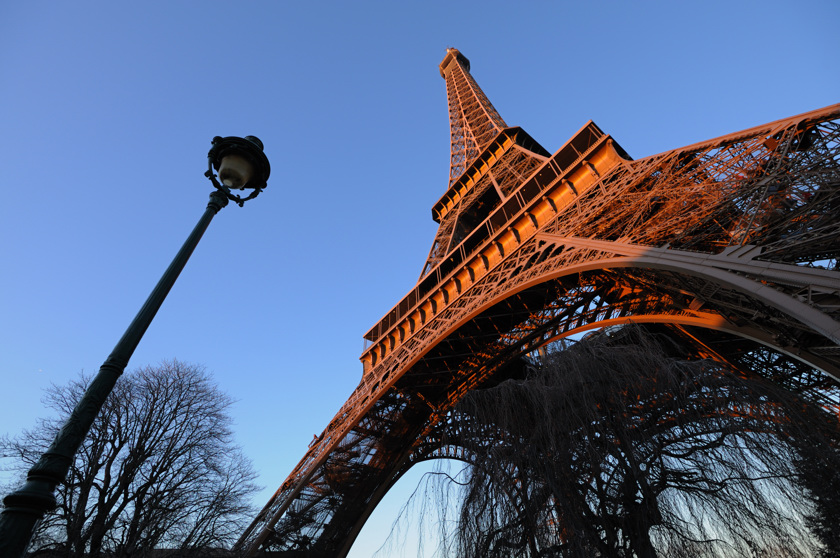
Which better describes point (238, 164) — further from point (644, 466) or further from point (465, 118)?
point (465, 118)

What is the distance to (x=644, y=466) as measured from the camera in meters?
7.09

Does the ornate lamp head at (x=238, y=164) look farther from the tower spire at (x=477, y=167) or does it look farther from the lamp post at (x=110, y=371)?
the tower spire at (x=477, y=167)

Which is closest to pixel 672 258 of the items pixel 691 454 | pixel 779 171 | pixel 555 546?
pixel 779 171

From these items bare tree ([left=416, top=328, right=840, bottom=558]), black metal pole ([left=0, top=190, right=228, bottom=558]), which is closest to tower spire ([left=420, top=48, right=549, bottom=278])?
bare tree ([left=416, top=328, right=840, bottom=558])

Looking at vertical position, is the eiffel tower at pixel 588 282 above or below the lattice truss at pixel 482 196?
below

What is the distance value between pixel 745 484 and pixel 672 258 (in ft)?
14.1

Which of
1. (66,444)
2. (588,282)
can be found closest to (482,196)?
(588,282)

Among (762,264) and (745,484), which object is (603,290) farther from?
(745,484)

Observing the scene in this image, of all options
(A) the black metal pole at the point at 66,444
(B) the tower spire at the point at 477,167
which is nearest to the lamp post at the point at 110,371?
(A) the black metal pole at the point at 66,444

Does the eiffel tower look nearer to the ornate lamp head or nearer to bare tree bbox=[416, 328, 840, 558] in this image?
bare tree bbox=[416, 328, 840, 558]

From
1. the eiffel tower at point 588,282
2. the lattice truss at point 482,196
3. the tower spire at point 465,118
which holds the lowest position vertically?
the eiffel tower at point 588,282

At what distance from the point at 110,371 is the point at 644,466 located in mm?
7157

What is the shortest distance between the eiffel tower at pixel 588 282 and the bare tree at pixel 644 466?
142 cm

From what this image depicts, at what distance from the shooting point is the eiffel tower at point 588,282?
7918 mm
